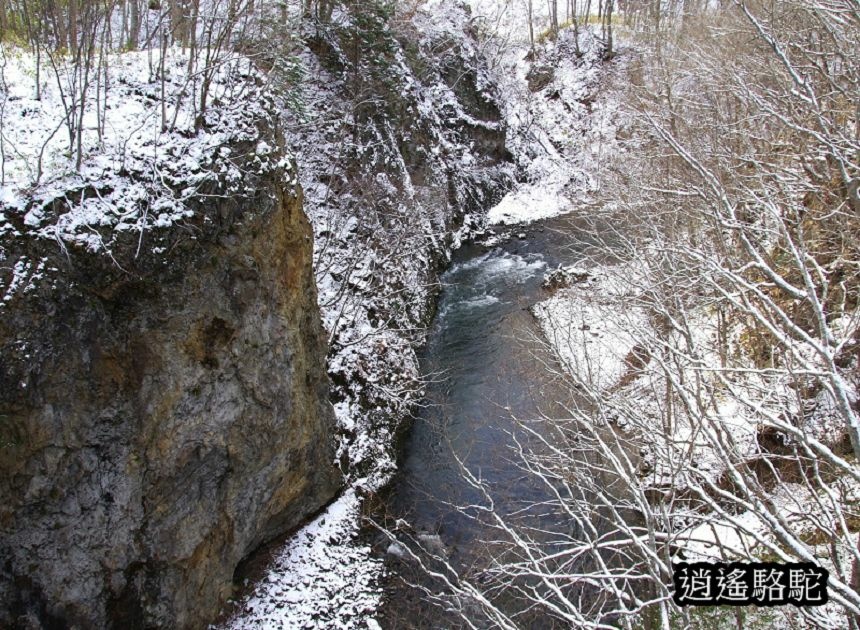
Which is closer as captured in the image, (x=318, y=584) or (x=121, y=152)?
(x=121, y=152)

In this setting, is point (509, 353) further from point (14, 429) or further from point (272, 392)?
point (14, 429)

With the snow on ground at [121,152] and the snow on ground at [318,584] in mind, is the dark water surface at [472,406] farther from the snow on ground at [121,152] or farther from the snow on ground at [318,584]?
the snow on ground at [121,152]

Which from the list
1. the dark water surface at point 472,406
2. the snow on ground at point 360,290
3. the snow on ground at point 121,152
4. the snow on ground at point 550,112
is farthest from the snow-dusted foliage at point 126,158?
the snow on ground at point 550,112

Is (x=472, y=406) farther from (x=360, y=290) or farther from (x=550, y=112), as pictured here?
(x=550, y=112)

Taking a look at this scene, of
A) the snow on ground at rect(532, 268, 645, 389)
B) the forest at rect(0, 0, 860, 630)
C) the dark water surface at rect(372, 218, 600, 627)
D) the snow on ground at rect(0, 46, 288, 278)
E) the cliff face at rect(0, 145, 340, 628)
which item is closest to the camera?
the forest at rect(0, 0, 860, 630)

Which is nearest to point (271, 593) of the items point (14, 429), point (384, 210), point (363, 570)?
point (363, 570)

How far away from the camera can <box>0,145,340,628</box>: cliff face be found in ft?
19.5

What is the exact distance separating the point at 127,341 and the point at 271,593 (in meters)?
4.29

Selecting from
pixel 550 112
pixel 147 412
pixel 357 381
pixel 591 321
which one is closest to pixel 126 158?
pixel 147 412

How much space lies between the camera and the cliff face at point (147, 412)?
593 cm

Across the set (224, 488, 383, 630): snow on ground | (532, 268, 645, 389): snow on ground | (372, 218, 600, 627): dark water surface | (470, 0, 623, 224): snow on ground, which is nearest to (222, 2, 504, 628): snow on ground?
(224, 488, 383, 630): snow on ground

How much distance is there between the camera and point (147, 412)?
662 cm

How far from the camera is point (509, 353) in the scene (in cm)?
1376

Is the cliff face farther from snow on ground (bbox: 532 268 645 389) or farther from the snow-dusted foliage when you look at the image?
snow on ground (bbox: 532 268 645 389)
